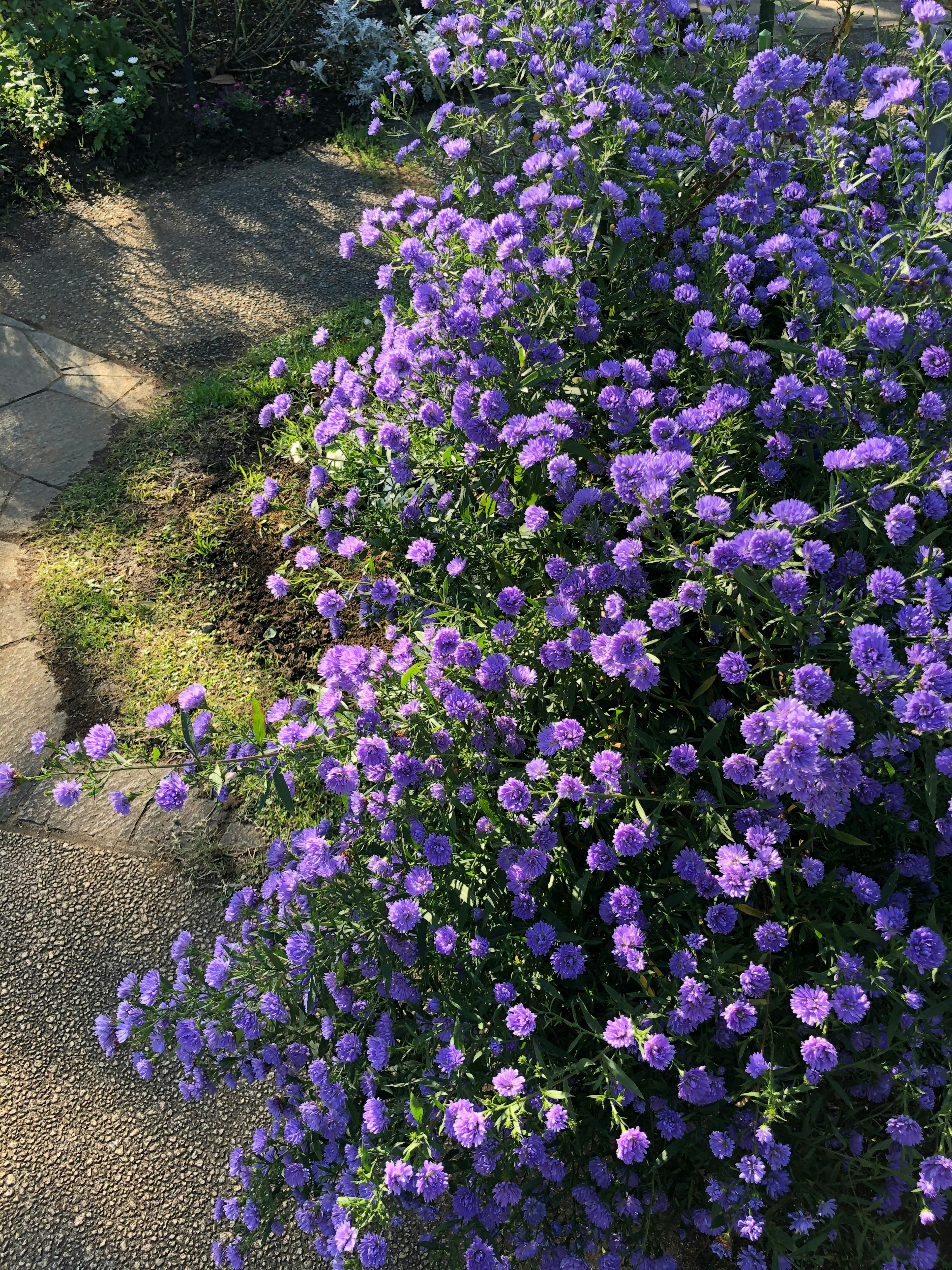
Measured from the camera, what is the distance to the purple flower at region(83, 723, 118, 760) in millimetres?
1835

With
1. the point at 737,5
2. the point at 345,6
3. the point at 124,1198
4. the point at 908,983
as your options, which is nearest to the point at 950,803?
the point at 908,983

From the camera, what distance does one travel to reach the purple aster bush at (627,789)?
5.07 feet

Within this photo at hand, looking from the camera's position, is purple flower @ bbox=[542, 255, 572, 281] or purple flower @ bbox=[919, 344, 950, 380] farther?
purple flower @ bbox=[542, 255, 572, 281]

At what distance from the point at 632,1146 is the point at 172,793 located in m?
1.04

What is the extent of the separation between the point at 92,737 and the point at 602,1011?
1.17 meters

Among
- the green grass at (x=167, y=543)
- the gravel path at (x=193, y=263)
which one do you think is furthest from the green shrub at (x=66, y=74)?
the green grass at (x=167, y=543)

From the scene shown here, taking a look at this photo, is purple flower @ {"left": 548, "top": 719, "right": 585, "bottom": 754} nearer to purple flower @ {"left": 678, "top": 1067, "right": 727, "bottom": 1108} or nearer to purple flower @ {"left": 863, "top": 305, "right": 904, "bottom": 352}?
purple flower @ {"left": 678, "top": 1067, "right": 727, "bottom": 1108}

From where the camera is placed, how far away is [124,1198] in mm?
1979

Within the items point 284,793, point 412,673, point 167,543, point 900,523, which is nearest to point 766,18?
point 900,523

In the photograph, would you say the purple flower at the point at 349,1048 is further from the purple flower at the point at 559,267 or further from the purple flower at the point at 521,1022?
the purple flower at the point at 559,267

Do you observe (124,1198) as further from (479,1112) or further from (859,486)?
(859,486)

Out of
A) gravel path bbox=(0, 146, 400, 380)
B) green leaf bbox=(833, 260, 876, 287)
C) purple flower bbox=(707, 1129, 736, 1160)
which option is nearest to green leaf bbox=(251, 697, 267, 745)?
purple flower bbox=(707, 1129, 736, 1160)

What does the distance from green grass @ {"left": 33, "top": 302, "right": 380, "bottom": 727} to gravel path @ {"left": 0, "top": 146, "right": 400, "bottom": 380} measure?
0.32 metres

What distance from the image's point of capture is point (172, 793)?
1779 mm
